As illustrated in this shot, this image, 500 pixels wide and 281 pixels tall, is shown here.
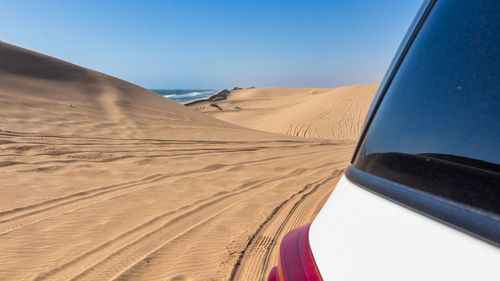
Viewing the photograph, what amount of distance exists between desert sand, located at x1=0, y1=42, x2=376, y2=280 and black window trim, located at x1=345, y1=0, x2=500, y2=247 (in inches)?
82.7

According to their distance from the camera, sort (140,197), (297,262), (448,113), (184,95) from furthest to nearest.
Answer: (184,95), (140,197), (297,262), (448,113)

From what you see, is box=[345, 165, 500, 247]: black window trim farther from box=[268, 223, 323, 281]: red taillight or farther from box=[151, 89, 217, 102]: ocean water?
box=[151, 89, 217, 102]: ocean water

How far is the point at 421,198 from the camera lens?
65cm

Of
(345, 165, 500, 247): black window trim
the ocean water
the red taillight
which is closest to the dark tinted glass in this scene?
(345, 165, 500, 247): black window trim

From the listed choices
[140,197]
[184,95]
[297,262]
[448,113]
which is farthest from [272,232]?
[184,95]

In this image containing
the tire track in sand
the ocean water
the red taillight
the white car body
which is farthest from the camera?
the ocean water

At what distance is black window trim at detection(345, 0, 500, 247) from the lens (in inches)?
20.0

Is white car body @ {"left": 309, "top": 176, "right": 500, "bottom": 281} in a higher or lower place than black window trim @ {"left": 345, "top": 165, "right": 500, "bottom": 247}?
lower

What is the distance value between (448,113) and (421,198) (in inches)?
9.7

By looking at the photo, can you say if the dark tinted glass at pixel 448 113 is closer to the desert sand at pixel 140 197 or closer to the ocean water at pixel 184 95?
the desert sand at pixel 140 197

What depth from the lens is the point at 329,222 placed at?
2.99 feet

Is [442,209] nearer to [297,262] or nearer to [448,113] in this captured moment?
[448,113]

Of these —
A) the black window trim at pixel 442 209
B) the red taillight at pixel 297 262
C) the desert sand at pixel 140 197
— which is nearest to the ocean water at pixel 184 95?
the desert sand at pixel 140 197

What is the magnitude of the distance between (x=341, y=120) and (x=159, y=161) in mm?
15885
